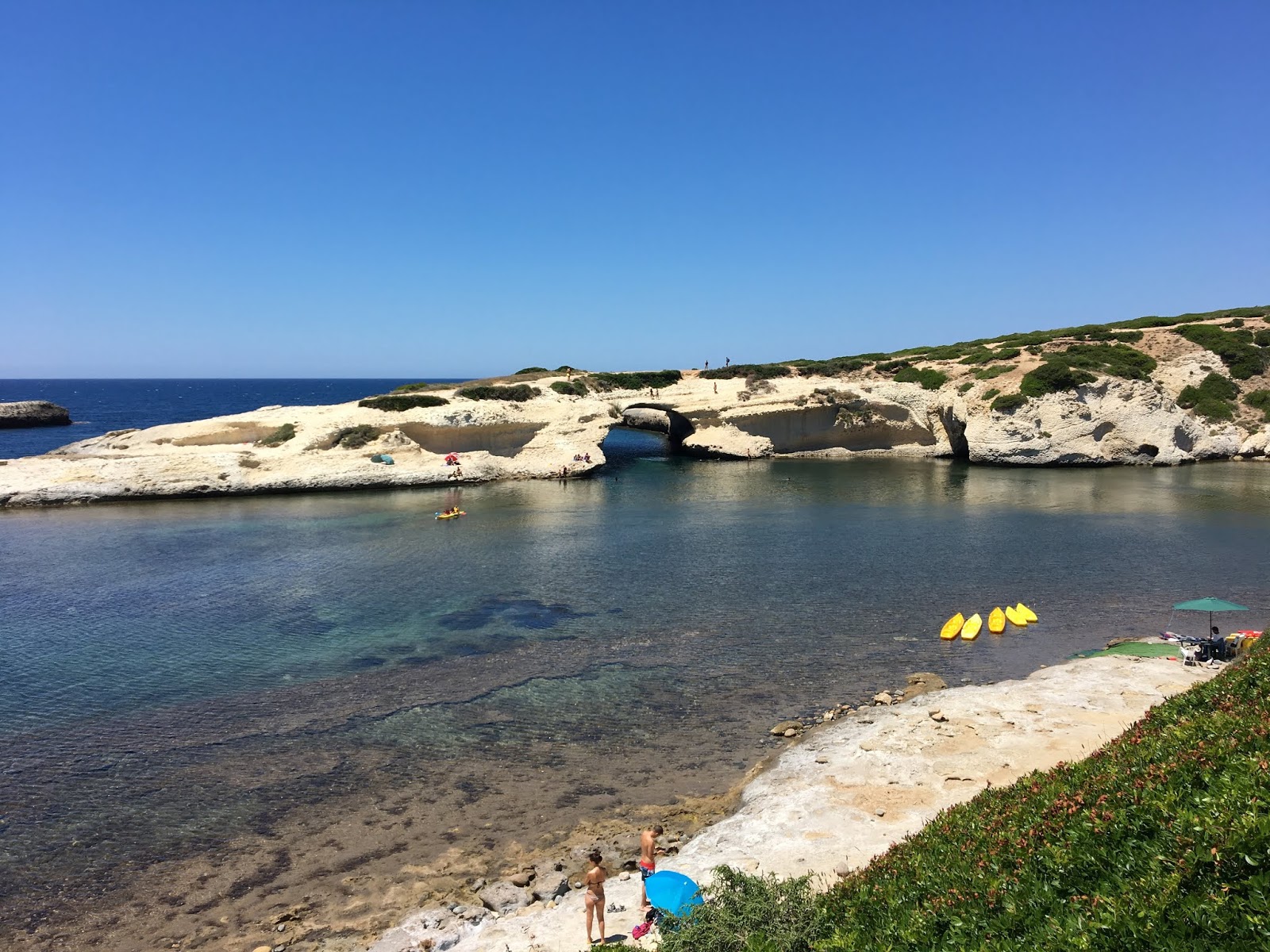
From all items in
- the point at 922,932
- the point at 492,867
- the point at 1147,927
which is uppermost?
the point at 1147,927

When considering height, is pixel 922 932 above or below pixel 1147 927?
below

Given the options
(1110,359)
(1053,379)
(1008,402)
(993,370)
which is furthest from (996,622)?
(1110,359)

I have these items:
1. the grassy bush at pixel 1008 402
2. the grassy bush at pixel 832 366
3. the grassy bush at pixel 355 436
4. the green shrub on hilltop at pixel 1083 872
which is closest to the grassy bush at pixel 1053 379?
the grassy bush at pixel 1008 402

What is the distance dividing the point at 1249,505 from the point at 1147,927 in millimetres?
45720

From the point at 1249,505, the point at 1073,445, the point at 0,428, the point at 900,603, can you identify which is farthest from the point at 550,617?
the point at 0,428

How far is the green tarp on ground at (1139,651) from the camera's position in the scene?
19672 mm

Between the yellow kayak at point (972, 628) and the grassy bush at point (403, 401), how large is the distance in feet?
152

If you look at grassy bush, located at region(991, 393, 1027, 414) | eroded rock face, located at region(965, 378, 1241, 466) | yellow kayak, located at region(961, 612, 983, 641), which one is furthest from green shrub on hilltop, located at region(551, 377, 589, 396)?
yellow kayak, located at region(961, 612, 983, 641)

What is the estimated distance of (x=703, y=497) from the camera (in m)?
48.0

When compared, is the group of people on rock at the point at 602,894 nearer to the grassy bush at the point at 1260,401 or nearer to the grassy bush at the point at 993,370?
the grassy bush at the point at 993,370

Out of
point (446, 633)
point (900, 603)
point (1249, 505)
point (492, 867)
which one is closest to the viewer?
point (492, 867)

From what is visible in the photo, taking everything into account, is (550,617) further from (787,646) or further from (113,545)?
(113,545)

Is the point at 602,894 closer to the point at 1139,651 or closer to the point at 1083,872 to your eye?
the point at 1083,872

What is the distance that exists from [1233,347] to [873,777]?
72113 millimetres
